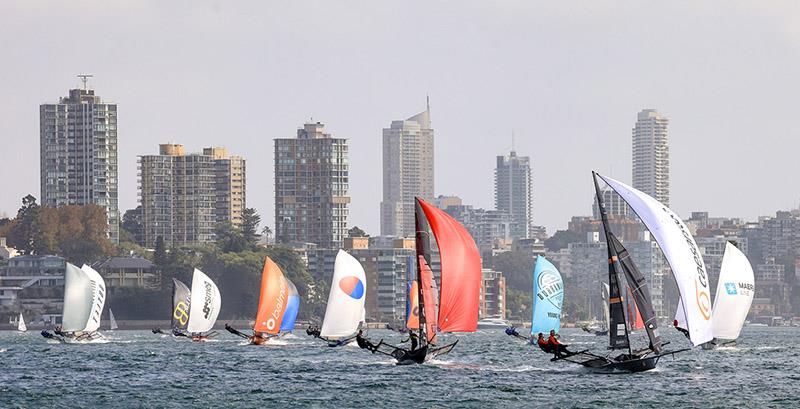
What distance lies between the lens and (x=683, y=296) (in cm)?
7031

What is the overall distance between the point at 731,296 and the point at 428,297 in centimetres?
2164

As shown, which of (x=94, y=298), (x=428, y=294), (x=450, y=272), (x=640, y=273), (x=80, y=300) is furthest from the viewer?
(x=94, y=298)

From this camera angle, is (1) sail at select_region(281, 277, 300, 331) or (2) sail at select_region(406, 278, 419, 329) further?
(1) sail at select_region(281, 277, 300, 331)

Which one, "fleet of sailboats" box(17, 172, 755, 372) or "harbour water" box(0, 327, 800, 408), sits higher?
"fleet of sailboats" box(17, 172, 755, 372)

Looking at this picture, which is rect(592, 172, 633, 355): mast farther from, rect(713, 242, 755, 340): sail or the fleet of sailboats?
rect(713, 242, 755, 340): sail

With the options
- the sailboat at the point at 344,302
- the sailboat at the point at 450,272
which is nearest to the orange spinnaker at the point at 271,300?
the sailboat at the point at 344,302

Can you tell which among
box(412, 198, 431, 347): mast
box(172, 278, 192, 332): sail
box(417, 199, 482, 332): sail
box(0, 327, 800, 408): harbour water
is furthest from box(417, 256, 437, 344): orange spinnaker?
box(172, 278, 192, 332): sail

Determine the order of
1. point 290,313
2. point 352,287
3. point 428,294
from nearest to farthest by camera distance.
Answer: point 428,294, point 352,287, point 290,313

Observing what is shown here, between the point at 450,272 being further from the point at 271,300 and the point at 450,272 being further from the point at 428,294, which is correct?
the point at 271,300

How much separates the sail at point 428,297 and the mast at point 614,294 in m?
7.57

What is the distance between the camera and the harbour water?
231 feet

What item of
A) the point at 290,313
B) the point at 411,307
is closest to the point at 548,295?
the point at 411,307

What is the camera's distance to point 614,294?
7362 centimetres

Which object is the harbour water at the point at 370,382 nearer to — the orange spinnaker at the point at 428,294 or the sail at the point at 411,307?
the orange spinnaker at the point at 428,294
